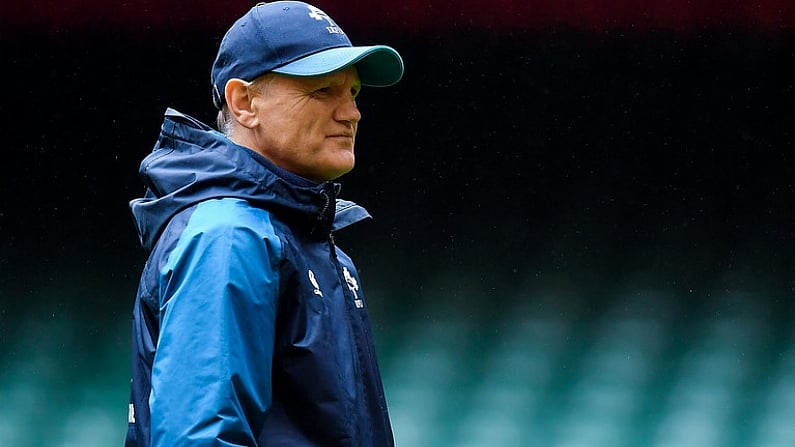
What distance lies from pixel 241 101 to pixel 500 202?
7.70 ft

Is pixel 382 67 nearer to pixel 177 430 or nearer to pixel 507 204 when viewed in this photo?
pixel 177 430

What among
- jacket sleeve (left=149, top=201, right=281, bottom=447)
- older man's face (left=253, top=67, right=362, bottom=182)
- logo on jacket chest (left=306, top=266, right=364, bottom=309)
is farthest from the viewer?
older man's face (left=253, top=67, right=362, bottom=182)

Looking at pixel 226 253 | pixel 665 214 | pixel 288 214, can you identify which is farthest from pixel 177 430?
pixel 665 214

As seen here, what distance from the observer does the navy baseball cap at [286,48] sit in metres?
1.62

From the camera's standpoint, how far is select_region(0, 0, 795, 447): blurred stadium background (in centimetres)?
383

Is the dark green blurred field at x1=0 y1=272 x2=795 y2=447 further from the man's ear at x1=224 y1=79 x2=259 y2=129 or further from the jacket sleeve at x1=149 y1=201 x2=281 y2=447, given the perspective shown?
the jacket sleeve at x1=149 y1=201 x2=281 y2=447

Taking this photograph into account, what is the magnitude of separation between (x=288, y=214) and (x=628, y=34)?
260cm

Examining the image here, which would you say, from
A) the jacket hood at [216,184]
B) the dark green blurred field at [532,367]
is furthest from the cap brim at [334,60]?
the dark green blurred field at [532,367]

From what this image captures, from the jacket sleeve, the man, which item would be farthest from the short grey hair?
the jacket sleeve

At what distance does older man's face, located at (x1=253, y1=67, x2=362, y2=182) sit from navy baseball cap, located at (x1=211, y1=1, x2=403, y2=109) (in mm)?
29

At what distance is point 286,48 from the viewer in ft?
5.37

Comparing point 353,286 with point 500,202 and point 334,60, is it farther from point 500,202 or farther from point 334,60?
point 500,202

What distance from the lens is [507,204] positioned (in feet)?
13.0

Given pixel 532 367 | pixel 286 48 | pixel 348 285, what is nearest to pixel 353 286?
pixel 348 285
